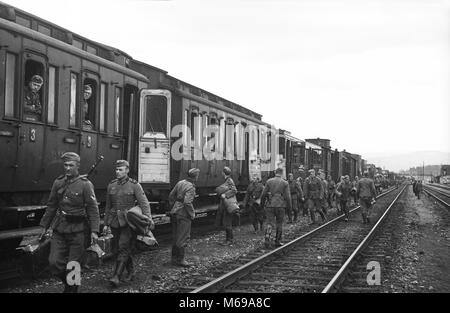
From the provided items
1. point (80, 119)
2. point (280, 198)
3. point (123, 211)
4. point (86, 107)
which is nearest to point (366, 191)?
point (280, 198)

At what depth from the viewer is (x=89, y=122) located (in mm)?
9148

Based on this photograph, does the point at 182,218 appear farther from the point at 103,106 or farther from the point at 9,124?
the point at 9,124

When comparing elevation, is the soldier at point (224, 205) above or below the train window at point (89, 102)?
below

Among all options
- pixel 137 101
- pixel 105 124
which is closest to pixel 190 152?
pixel 137 101

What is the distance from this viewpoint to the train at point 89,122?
7363 millimetres

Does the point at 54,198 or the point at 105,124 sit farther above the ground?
the point at 105,124

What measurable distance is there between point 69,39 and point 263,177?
36.0 ft

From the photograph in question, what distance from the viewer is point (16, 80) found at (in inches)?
289

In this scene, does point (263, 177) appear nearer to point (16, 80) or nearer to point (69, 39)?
point (69, 39)

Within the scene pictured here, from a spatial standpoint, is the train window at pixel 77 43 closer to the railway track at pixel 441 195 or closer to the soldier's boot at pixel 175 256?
the soldier's boot at pixel 175 256

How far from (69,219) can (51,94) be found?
2865mm

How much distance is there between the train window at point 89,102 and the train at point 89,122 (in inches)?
0.7

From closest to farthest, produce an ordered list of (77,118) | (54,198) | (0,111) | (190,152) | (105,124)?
1. (54,198)
2. (0,111)
3. (77,118)
4. (105,124)
5. (190,152)

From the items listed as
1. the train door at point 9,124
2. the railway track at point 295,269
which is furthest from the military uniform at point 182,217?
the train door at point 9,124
